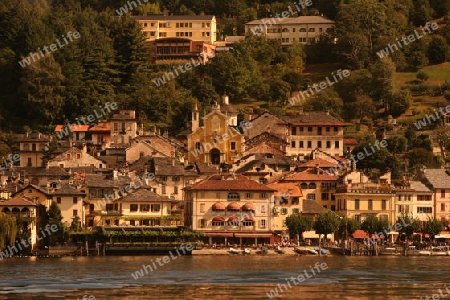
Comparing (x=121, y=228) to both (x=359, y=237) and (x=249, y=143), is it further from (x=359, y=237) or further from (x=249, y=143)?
(x=249, y=143)

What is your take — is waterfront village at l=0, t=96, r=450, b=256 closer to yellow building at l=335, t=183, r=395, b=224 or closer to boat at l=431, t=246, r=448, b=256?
yellow building at l=335, t=183, r=395, b=224

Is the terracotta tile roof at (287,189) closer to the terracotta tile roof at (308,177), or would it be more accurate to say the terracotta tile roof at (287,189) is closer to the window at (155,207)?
the terracotta tile roof at (308,177)

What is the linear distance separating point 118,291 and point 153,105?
89549mm

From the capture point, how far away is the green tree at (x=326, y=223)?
149m

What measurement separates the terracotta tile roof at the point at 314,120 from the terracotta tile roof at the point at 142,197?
35.3m

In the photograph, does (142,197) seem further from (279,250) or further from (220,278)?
(220,278)

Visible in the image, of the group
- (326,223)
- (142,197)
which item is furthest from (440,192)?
(142,197)

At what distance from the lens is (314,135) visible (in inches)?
7259

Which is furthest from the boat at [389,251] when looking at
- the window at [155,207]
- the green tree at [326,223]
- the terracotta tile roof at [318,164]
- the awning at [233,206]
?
the terracotta tile roof at [318,164]

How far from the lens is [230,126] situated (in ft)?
586

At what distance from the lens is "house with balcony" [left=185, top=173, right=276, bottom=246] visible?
149750mm

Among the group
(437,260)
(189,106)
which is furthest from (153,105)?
(437,260)

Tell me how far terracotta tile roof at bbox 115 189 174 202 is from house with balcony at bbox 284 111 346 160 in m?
33.8

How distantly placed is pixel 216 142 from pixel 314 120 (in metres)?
13.6
